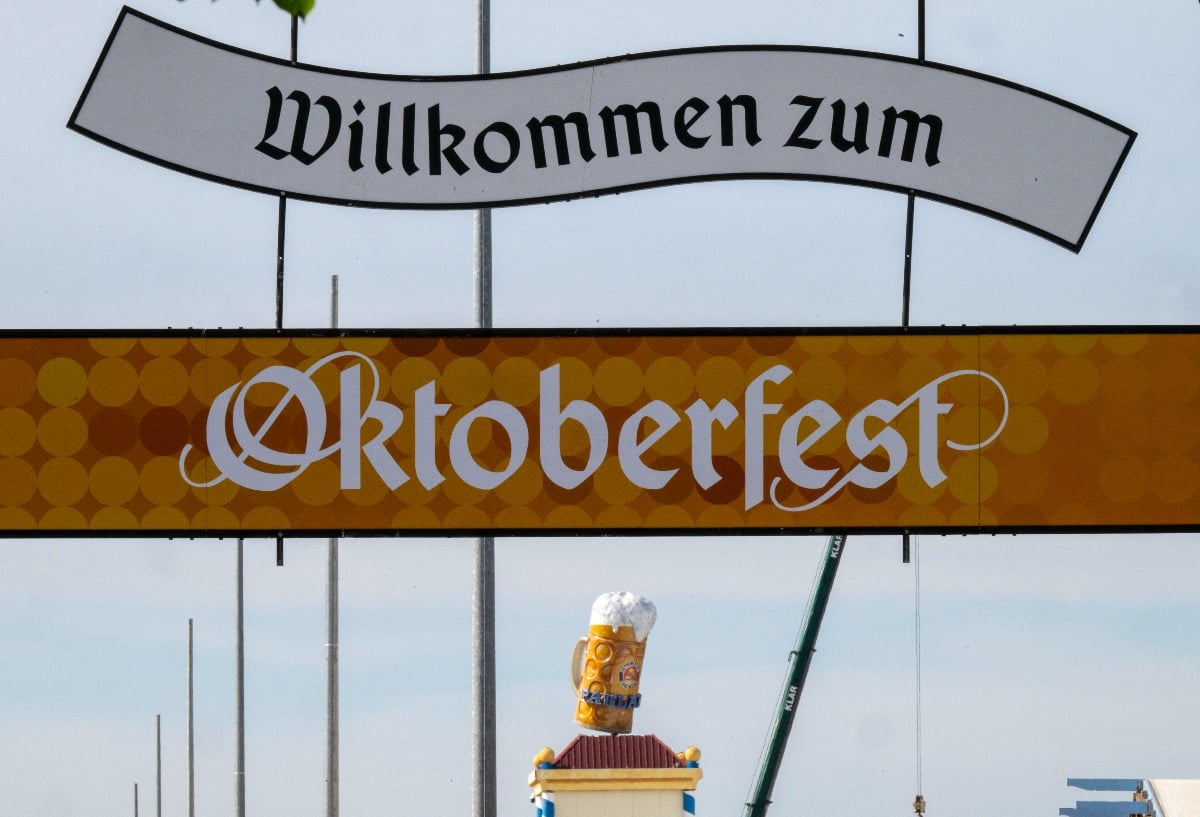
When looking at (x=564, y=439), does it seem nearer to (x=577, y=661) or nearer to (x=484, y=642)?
(x=484, y=642)

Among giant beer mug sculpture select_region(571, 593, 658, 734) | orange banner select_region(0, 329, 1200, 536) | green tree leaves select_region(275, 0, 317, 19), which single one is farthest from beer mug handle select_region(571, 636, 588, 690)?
green tree leaves select_region(275, 0, 317, 19)

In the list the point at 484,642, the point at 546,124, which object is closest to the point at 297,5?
the point at 546,124

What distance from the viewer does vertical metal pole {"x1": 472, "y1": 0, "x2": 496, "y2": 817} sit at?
16812mm

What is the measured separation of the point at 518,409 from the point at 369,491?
1.00 metres

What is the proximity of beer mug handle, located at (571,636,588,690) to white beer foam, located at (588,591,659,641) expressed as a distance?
48cm

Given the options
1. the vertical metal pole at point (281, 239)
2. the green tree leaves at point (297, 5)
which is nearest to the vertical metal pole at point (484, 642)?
the vertical metal pole at point (281, 239)

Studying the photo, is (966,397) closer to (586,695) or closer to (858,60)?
(858,60)

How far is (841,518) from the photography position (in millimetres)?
12969

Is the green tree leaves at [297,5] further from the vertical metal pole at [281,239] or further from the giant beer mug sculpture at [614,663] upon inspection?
the giant beer mug sculpture at [614,663]

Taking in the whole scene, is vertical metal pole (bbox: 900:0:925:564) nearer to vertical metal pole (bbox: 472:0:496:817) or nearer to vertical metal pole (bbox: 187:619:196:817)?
vertical metal pole (bbox: 472:0:496:817)

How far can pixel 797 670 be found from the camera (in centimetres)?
3144

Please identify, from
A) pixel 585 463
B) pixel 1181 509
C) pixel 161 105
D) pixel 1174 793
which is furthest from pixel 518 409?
pixel 1174 793

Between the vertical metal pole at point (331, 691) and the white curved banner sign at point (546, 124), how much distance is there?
9.64m

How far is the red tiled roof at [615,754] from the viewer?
74.8ft
